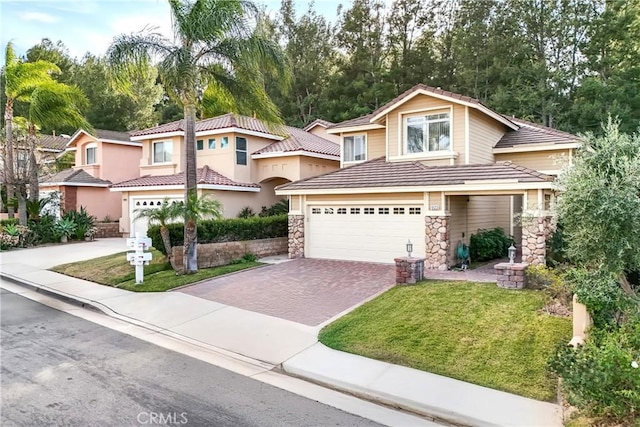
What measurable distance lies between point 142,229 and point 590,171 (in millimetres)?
20904

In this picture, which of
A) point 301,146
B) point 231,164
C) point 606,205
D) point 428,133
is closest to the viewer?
point 606,205

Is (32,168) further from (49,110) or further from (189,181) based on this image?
(189,181)

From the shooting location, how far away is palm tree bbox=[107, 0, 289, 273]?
1242 centimetres

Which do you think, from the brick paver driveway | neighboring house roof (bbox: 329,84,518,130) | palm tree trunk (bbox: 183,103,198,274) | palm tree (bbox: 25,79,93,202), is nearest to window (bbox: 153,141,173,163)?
palm tree (bbox: 25,79,93,202)

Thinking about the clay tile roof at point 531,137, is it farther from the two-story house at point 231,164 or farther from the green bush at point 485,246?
the two-story house at point 231,164

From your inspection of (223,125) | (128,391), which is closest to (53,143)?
(223,125)

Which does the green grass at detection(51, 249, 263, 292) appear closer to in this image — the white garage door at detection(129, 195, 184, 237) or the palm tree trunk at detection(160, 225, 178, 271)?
the palm tree trunk at detection(160, 225, 178, 271)

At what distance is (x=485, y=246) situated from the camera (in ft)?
48.5

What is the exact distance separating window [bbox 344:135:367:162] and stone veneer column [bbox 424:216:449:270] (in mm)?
6393

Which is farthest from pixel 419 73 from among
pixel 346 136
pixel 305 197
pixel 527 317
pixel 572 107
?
pixel 527 317

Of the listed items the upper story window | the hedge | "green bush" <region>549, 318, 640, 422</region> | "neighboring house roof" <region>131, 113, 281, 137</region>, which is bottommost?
"green bush" <region>549, 318, 640, 422</region>

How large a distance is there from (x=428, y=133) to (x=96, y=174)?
21475 mm

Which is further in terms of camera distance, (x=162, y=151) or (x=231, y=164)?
(x=162, y=151)

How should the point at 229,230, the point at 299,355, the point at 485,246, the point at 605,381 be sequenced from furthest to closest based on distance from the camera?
1. the point at 229,230
2. the point at 485,246
3. the point at 299,355
4. the point at 605,381
